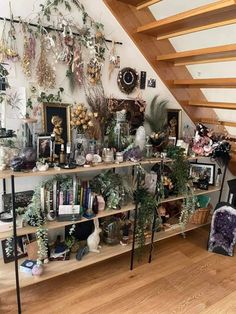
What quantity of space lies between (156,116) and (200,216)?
116cm

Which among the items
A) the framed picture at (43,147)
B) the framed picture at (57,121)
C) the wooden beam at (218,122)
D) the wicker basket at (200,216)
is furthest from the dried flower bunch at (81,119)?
the wicker basket at (200,216)

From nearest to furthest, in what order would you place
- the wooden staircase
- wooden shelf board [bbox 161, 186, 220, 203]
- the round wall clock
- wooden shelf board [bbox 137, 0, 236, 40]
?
wooden shelf board [bbox 137, 0, 236, 40] → the wooden staircase → the round wall clock → wooden shelf board [bbox 161, 186, 220, 203]

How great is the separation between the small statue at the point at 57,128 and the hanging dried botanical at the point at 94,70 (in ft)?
1.45

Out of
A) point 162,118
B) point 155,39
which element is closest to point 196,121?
point 162,118

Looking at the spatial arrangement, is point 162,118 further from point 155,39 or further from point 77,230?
point 77,230

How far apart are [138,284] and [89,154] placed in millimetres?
1108

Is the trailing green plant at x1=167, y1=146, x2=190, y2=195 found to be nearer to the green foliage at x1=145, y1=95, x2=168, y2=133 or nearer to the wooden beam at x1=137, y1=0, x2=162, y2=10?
the green foliage at x1=145, y1=95, x2=168, y2=133

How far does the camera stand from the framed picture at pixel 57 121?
5.99 feet

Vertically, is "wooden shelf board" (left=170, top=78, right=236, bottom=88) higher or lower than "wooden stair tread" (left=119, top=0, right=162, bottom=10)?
lower

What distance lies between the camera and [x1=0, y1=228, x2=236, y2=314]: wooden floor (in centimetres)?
175

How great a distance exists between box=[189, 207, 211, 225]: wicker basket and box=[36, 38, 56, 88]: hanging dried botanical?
6.24ft

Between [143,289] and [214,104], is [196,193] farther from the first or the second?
[143,289]

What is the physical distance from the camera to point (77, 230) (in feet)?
7.16

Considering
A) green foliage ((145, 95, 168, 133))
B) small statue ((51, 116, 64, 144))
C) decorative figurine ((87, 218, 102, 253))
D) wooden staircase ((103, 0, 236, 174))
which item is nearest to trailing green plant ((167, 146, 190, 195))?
green foliage ((145, 95, 168, 133))
